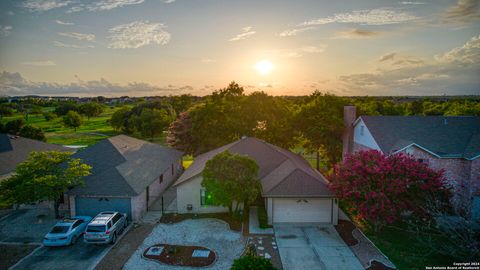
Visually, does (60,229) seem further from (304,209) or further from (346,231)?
(346,231)

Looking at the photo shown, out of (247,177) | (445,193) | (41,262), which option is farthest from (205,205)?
(445,193)

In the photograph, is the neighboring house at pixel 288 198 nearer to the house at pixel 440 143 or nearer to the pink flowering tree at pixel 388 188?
the pink flowering tree at pixel 388 188

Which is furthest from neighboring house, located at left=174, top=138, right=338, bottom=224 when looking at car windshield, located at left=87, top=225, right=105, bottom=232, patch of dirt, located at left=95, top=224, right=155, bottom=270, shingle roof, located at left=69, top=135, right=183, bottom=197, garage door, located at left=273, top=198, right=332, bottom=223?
car windshield, located at left=87, top=225, right=105, bottom=232

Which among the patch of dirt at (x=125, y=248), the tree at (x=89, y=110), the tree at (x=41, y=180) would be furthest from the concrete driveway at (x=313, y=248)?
the tree at (x=89, y=110)

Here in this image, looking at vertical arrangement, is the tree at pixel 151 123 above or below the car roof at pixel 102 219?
above

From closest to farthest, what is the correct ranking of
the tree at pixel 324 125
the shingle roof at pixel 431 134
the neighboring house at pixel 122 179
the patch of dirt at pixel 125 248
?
the patch of dirt at pixel 125 248 → the neighboring house at pixel 122 179 → the shingle roof at pixel 431 134 → the tree at pixel 324 125

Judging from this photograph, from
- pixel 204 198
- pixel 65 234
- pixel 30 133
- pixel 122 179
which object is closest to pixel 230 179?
pixel 204 198
